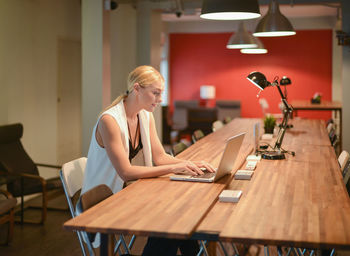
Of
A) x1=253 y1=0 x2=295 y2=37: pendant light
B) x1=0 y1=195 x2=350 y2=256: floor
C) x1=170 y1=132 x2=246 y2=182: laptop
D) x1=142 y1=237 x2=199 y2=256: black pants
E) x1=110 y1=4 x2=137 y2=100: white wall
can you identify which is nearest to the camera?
x1=142 y1=237 x2=199 y2=256: black pants

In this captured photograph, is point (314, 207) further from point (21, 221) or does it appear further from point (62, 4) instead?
point (62, 4)

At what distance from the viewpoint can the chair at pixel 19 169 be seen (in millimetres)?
5680

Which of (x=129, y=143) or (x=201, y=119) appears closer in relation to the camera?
(x=129, y=143)

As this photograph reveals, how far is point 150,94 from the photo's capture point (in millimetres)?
3402

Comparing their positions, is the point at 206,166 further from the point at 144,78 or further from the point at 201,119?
the point at 201,119

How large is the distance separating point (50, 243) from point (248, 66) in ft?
37.1

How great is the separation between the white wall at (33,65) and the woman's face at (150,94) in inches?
134

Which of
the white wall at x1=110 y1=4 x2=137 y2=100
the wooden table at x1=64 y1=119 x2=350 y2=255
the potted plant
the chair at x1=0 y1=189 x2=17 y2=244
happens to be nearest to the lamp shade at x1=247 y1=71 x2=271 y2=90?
the wooden table at x1=64 y1=119 x2=350 y2=255

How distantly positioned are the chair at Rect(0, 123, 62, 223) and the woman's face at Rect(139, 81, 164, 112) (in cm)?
267

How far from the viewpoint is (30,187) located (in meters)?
5.79

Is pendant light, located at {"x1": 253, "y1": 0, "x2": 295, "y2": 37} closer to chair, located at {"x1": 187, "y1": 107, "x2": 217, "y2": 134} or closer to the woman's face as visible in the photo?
the woman's face

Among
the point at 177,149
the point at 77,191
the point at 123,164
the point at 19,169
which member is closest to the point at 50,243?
the point at 19,169

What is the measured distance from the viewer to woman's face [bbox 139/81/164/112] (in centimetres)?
340

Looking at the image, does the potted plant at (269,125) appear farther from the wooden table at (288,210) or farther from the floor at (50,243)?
the wooden table at (288,210)
